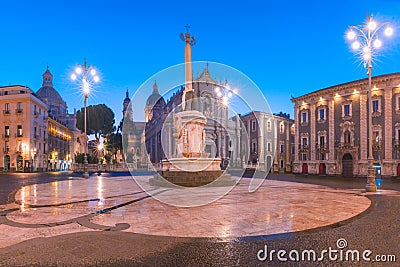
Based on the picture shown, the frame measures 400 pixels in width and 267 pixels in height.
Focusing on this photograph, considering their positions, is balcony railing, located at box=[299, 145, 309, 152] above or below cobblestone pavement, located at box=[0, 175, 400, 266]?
above

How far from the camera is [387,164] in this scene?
3741 cm

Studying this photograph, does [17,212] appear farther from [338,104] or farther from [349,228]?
[338,104]

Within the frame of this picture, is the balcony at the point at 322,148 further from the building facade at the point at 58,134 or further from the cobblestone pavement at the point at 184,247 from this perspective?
the building facade at the point at 58,134

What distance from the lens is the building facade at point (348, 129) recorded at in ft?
124

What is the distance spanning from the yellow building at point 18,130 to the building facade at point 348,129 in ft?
164

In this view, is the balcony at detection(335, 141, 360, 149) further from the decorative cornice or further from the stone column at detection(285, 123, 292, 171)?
the stone column at detection(285, 123, 292, 171)

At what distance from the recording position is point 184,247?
5.54 meters

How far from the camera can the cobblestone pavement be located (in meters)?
4.81

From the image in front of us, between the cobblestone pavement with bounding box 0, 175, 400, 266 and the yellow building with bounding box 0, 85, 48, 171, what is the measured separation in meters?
54.7

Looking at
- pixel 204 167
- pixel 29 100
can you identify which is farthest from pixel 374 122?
pixel 29 100

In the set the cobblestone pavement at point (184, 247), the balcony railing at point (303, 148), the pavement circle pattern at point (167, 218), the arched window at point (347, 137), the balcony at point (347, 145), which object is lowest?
the pavement circle pattern at point (167, 218)

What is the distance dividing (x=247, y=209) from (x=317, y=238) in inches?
141

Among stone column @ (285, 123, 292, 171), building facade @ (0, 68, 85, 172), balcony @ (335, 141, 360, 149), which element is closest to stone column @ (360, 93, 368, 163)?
balcony @ (335, 141, 360, 149)

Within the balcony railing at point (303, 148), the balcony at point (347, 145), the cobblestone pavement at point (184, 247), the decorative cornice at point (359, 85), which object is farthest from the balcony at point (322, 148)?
the cobblestone pavement at point (184, 247)
